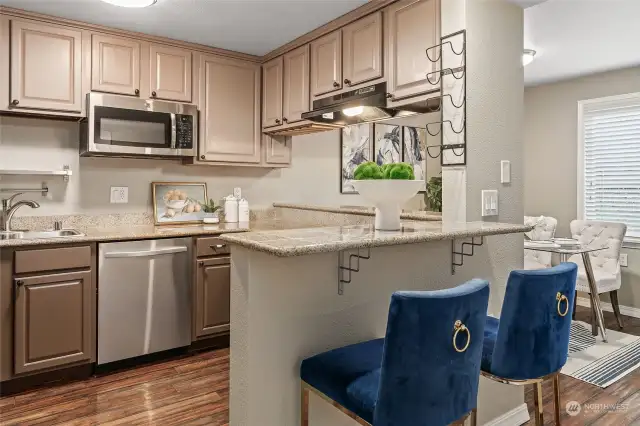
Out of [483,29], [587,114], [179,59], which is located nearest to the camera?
[483,29]

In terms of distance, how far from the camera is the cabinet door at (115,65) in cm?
307

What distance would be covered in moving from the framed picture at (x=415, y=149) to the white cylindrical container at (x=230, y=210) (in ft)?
6.92

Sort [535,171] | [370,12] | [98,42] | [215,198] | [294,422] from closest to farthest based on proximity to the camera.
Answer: [294,422]
[370,12]
[98,42]
[215,198]
[535,171]

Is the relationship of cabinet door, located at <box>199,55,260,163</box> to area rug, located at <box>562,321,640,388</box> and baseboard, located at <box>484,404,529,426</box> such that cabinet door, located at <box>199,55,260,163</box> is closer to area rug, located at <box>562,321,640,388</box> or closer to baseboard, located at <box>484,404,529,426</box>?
baseboard, located at <box>484,404,529,426</box>

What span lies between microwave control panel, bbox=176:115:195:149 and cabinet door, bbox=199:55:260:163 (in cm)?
12

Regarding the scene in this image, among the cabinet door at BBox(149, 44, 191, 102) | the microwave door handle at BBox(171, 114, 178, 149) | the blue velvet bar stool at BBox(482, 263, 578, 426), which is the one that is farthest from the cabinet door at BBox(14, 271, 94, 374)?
the blue velvet bar stool at BBox(482, 263, 578, 426)

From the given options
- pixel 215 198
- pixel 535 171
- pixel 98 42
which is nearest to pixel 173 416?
pixel 215 198

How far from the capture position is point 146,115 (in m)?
3.21

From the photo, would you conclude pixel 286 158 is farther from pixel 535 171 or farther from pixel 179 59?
pixel 535 171

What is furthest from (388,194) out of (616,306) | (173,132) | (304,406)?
(616,306)

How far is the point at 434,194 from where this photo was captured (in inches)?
189

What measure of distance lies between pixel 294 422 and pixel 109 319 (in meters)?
1.72

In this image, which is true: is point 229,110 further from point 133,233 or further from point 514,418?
point 514,418

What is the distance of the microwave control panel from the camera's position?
332 cm
